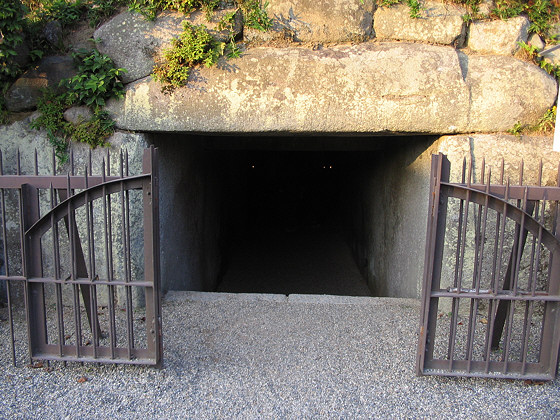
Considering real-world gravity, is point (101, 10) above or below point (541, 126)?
above

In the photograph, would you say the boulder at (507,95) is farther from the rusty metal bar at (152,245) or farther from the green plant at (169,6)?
the rusty metal bar at (152,245)

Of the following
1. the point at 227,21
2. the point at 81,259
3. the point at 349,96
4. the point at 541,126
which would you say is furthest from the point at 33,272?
the point at 541,126

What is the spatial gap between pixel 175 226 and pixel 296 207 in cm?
845

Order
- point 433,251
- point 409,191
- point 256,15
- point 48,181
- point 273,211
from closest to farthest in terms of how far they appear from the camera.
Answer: point 433,251 < point 48,181 < point 256,15 < point 409,191 < point 273,211

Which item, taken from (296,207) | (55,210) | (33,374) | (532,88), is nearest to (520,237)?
(532,88)

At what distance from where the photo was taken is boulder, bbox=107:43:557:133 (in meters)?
3.96

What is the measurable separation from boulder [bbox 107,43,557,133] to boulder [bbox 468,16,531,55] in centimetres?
23

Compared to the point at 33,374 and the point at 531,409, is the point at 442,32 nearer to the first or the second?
the point at 531,409

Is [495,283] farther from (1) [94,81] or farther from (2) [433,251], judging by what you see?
(1) [94,81]

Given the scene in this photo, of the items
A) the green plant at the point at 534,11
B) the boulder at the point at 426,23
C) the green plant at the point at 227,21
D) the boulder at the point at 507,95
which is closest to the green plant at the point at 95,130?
the green plant at the point at 227,21

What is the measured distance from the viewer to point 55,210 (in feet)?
10.1

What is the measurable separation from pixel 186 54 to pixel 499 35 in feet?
9.13

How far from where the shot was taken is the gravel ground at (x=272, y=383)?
2852 millimetres

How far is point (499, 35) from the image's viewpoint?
4148 mm
